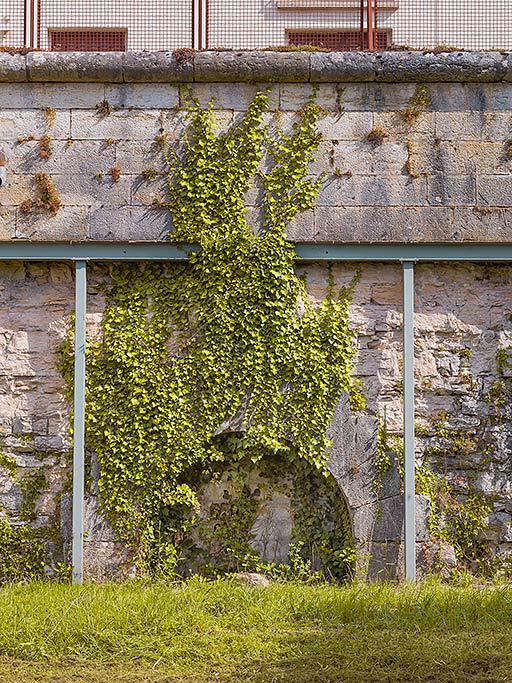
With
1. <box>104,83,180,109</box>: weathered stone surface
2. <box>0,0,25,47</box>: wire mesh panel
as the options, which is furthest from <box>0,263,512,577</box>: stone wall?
<box>0,0,25,47</box>: wire mesh panel

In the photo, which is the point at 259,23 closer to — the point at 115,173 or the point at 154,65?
the point at 154,65

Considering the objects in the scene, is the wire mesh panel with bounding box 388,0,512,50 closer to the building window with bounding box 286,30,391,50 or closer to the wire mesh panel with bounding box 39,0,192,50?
the building window with bounding box 286,30,391,50

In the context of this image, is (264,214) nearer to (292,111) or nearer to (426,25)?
(292,111)

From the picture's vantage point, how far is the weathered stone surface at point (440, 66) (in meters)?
8.28

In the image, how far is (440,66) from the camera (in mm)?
8281

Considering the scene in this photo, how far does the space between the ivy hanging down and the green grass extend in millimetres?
1133

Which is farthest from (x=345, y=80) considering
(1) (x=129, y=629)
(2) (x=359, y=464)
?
(1) (x=129, y=629)

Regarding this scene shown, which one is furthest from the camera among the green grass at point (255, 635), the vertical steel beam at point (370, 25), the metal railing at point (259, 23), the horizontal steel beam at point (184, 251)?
the metal railing at point (259, 23)

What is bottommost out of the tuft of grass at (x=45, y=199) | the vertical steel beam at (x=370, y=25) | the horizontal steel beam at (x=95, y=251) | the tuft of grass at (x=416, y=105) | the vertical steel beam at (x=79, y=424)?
the vertical steel beam at (x=79, y=424)

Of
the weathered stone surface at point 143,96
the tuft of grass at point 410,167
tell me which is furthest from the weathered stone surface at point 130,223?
the tuft of grass at point 410,167

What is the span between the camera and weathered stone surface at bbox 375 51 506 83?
27.2 ft

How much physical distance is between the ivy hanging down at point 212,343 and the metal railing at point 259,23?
2.22m

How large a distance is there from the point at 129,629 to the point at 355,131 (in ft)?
15.1

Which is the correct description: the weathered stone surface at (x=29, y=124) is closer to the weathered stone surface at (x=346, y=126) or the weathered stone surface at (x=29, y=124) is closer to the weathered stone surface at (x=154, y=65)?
the weathered stone surface at (x=154, y=65)
